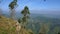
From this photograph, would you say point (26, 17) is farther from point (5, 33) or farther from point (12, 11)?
point (5, 33)

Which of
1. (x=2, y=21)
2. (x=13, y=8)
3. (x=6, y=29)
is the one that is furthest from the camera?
(x=13, y=8)

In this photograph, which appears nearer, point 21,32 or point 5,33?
point 5,33

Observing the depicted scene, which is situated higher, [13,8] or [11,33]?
[13,8]

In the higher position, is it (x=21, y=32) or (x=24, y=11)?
(x=24, y=11)

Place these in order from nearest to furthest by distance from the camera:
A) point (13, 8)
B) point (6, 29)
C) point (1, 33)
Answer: point (1, 33), point (6, 29), point (13, 8)

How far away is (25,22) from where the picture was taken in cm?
5769

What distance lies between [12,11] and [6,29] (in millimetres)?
9507

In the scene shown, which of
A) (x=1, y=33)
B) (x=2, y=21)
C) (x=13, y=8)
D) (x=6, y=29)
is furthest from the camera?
(x=13, y=8)

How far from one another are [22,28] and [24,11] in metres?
6.49

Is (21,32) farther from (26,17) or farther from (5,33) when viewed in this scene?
(5,33)

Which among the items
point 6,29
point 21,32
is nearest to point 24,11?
point 21,32

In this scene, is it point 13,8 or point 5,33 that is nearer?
point 5,33

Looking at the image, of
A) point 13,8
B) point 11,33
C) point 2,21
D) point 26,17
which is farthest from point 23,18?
point 11,33

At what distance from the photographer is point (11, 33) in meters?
42.8
